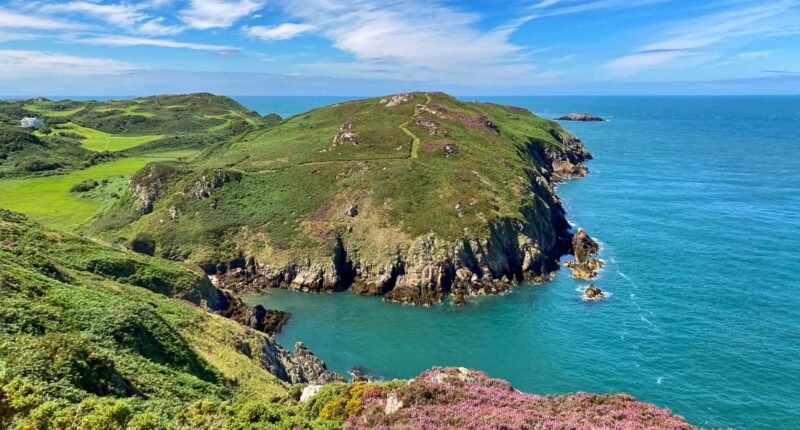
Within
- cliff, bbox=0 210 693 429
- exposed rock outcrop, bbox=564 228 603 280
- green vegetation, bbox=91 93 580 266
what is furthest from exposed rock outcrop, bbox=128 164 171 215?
exposed rock outcrop, bbox=564 228 603 280

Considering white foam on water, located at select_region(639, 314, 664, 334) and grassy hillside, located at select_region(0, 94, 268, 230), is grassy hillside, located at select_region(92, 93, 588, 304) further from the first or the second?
white foam on water, located at select_region(639, 314, 664, 334)

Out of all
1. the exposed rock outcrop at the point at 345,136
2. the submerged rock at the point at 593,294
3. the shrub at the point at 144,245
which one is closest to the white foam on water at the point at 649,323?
the submerged rock at the point at 593,294

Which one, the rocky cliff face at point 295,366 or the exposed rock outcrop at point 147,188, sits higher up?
the exposed rock outcrop at point 147,188

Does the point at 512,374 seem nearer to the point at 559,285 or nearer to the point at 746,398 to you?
the point at 746,398

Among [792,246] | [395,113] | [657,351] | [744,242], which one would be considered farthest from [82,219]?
[792,246]

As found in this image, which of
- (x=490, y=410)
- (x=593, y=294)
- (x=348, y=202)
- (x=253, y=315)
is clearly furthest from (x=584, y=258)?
(x=490, y=410)

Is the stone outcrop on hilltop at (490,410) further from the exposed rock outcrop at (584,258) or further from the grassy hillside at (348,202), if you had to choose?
the exposed rock outcrop at (584,258)
